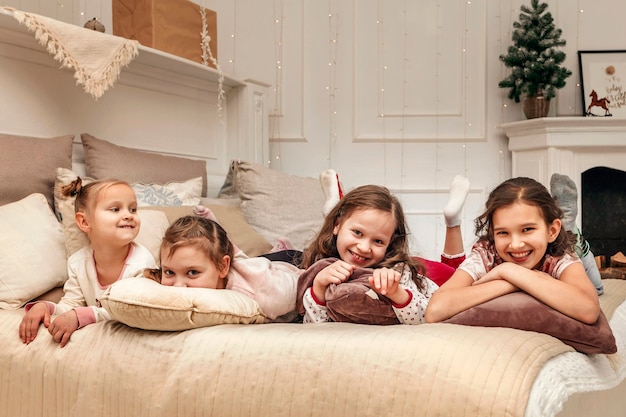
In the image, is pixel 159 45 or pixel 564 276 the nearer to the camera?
pixel 564 276

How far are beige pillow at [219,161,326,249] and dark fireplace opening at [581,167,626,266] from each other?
67.1 inches

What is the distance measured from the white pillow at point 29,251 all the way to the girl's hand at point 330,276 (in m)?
0.79

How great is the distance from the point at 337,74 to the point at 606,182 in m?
1.65

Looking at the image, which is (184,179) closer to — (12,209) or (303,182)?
(303,182)

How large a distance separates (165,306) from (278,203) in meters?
1.54

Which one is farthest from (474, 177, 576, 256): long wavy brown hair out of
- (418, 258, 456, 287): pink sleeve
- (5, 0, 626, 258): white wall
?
(5, 0, 626, 258): white wall

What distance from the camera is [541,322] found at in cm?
141

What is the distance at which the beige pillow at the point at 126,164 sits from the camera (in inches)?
98.5

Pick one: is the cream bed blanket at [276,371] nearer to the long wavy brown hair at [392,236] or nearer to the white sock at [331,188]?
the long wavy brown hair at [392,236]

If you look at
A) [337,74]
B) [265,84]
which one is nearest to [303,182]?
[265,84]

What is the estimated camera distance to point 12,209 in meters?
1.94

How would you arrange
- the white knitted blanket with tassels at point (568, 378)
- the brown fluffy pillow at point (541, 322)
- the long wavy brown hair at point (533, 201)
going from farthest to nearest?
1. the long wavy brown hair at point (533, 201)
2. the brown fluffy pillow at point (541, 322)
3. the white knitted blanket with tassels at point (568, 378)

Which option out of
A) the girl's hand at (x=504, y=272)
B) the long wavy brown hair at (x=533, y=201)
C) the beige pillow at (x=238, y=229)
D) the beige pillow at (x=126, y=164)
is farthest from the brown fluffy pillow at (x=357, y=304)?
the beige pillow at (x=126, y=164)

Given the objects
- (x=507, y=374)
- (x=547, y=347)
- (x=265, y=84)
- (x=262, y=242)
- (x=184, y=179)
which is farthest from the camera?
(x=265, y=84)
